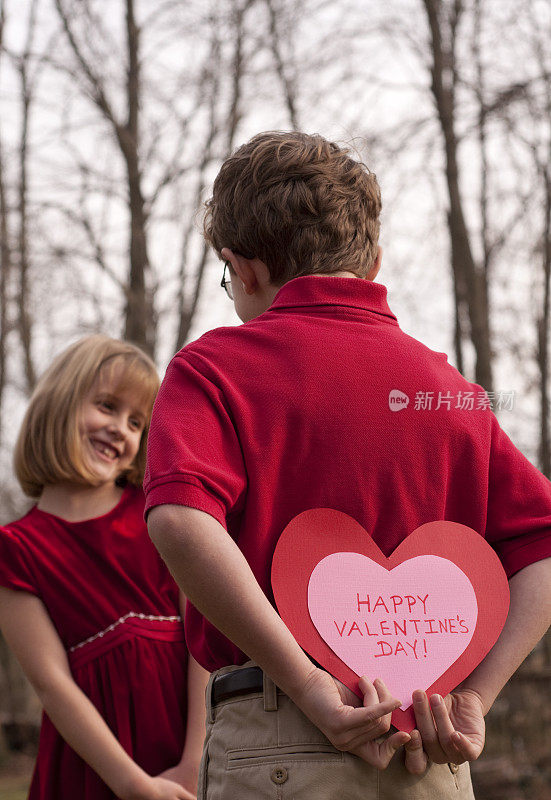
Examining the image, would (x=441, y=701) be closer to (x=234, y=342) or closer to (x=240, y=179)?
(x=234, y=342)

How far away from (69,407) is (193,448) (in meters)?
1.17

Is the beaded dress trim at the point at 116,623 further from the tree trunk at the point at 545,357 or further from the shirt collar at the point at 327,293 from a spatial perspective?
the tree trunk at the point at 545,357

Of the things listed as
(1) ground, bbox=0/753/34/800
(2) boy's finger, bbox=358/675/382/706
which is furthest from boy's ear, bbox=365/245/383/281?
(1) ground, bbox=0/753/34/800

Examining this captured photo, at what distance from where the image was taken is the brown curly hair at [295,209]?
1418mm

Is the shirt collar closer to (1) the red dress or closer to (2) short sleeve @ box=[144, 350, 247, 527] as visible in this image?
(2) short sleeve @ box=[144, 350, 247, 527]

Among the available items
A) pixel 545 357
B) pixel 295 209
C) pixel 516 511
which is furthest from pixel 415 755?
pixel 545 357

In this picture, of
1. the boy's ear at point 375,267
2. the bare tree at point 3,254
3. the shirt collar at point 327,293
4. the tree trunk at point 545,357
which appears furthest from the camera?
the bare tree at point 3,254

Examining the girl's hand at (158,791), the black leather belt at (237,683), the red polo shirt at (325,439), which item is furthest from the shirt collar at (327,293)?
the girl's hand at (158,791)

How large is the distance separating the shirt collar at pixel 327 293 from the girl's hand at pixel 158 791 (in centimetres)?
116

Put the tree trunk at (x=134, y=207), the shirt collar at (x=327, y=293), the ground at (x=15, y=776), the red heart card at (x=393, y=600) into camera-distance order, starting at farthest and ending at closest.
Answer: the ground at (x=15, y=776)
the tree trunk at (x=134, y=207)
the shirt collar at (x=327, y=293)
the red heart card at (x=393, y=600)

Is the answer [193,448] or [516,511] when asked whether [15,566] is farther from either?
[516,511]

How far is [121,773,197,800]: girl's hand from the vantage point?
1.93m

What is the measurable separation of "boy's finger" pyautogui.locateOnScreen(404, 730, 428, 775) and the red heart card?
0.06 ft

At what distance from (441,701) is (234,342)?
60 centimetres
